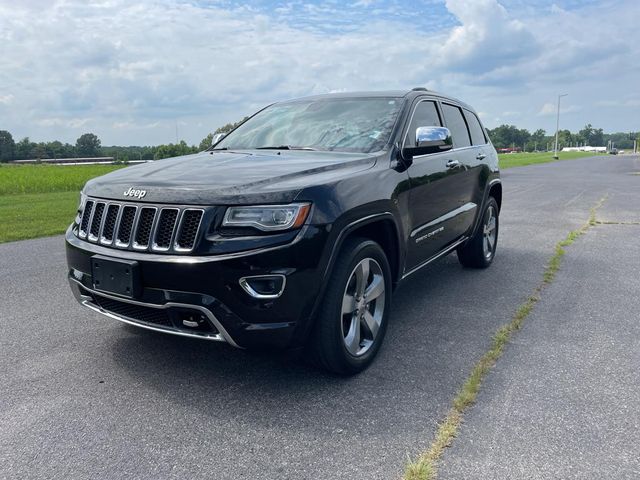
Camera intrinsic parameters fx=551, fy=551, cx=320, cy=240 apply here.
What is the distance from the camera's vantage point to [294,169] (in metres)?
3.37

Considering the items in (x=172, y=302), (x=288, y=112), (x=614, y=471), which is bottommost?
(x=614, y=471)

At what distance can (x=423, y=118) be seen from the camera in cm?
468

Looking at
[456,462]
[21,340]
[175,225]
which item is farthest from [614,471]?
[21,340]

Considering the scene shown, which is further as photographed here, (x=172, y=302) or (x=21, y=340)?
(x=21, y=340)

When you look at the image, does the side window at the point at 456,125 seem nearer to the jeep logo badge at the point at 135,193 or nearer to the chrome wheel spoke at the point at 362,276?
the chrome wheel spoke at the point at 362,276

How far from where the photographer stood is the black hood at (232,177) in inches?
117

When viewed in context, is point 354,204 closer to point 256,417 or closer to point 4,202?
point 256,417

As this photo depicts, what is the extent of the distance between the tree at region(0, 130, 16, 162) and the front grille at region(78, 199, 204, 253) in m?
62.8

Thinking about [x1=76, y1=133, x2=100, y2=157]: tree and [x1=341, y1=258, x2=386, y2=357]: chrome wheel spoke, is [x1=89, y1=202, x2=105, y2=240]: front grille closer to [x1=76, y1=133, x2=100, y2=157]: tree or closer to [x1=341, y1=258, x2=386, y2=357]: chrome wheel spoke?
[x1=341, y1=258, x2=386, y2=357]: chrome wheel spoke

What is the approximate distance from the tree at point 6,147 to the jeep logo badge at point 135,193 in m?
63.0

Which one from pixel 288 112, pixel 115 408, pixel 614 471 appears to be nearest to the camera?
pixel 614 471

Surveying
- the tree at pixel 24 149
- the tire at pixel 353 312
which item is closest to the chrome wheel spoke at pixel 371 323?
the tire at pixel 353 312

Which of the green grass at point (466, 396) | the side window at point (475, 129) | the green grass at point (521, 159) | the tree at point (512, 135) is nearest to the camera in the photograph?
the green grass at point (466, 396)

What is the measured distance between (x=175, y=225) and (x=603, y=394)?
2663mm
